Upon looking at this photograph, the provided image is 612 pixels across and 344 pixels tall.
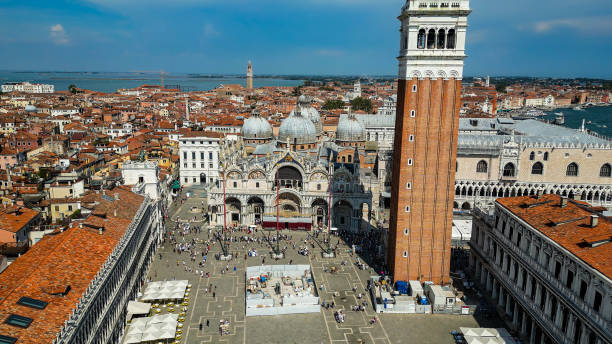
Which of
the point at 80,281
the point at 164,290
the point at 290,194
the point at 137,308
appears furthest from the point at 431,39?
the point at 137,308

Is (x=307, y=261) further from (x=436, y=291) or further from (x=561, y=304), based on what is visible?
(x=561, y=304)

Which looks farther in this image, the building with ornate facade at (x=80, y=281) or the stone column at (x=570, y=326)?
the stone column at (x=570, y=326)

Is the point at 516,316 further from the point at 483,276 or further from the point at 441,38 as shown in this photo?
the point at 441,38

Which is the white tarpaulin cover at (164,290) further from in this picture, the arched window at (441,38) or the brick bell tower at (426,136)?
the arched window at (441,38)

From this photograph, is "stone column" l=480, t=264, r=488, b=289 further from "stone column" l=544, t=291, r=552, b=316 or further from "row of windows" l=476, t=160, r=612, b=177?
"row of windows" l=476, t=160, r=612, b=177

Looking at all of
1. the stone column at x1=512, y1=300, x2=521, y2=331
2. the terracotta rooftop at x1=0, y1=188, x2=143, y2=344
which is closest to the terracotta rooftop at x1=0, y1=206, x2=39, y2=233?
the terracotta rooftop at x1=0, y1=188, x2=143, y2=344

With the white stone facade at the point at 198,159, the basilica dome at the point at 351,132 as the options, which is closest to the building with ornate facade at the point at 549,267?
the basilica dome at the point at 351,132
